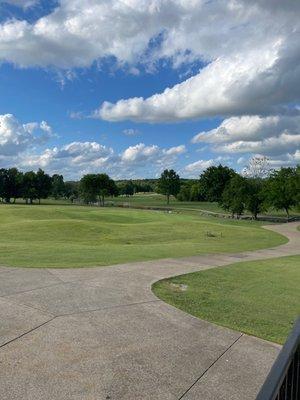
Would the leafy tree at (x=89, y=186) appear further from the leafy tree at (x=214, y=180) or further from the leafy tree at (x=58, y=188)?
the leafy tree at (x=58, y=188)

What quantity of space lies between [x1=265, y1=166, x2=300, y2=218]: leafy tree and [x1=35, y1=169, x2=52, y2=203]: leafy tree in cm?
7205

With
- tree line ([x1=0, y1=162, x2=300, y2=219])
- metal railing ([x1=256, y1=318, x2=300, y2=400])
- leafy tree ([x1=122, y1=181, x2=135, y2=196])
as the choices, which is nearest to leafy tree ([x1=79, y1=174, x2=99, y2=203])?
tree line ([x1=0, y1=162, x2=300, y2=219])

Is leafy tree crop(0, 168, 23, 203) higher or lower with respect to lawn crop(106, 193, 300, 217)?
higher

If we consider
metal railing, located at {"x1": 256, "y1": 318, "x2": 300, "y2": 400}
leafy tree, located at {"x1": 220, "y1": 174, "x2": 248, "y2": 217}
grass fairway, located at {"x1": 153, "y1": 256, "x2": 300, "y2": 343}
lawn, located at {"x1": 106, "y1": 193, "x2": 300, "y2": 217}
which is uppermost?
leafy tree, located at {"x1": 220, "y1": 174, "x2": 248, "y2": 217}

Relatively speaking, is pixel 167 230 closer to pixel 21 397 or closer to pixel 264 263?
pixel 264 263

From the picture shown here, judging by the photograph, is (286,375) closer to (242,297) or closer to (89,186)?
(242,297)

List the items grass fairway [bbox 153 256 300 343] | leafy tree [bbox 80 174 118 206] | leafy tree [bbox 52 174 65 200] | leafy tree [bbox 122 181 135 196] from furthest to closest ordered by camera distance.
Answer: leafy tree [bbox 122 181 135 196]
leafy tree [bbox 52 174 65 200]
leafy tree [bbox 80 174 118 206]
grass fairway [bbox 153 256 300 343]

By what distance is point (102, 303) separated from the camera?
7672 mm

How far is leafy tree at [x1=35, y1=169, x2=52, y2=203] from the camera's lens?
365ft

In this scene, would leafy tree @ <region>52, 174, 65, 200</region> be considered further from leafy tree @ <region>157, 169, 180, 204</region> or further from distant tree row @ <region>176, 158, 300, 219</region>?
distant tree row @ <region>176, 158, 300, 219</region>

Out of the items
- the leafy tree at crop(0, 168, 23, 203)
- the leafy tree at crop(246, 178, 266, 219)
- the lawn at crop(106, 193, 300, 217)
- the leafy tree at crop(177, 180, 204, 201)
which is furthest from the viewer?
the leafy tree at crop(177, 180, 204, 201)

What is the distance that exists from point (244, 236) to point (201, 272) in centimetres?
1862

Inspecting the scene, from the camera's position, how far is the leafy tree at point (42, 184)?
11138 cm

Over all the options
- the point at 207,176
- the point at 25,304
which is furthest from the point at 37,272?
the point at 207,176
